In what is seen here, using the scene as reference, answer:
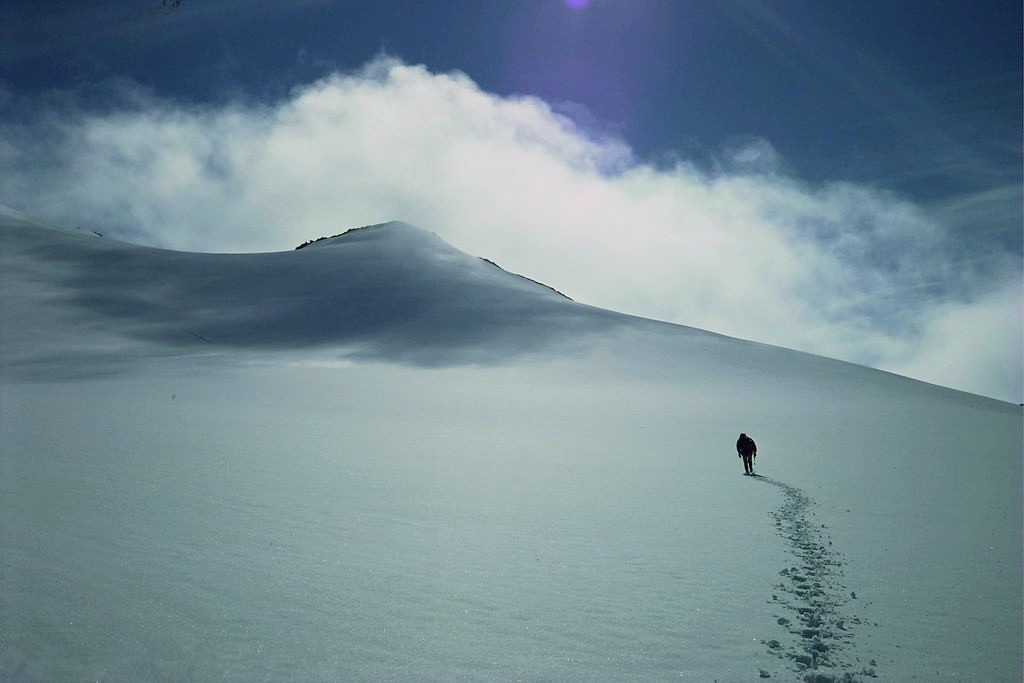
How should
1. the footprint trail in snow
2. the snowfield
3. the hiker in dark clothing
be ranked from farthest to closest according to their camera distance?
the hiker in dark clothing, the snowfield, the footprint trail in snow

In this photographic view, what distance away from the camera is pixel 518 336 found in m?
67.4

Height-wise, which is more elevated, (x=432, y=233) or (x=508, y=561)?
(x=432, y=233)

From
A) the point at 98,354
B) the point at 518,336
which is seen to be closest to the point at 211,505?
the point at 98,354

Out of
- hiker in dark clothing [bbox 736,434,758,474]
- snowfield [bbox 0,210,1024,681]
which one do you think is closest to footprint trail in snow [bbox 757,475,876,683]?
snowfield [bbox 0,210,1024,681]

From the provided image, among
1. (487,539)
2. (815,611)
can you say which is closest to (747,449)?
(487,539)


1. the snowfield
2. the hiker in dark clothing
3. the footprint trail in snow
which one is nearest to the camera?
the footprint trail in snow

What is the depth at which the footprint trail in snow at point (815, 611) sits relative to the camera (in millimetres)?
7156

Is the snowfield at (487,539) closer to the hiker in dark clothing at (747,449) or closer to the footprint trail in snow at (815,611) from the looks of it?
the footprint trail in snow at (815,611)

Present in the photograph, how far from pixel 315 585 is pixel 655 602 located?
5.03 meters

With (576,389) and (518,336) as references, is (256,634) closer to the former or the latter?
(576,389)

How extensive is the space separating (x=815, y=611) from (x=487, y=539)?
5.70 meters

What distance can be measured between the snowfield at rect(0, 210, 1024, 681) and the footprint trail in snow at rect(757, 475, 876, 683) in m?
0.04

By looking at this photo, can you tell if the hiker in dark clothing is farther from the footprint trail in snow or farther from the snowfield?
the footprint trail in snow

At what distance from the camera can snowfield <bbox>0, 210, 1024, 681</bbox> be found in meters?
7.28
